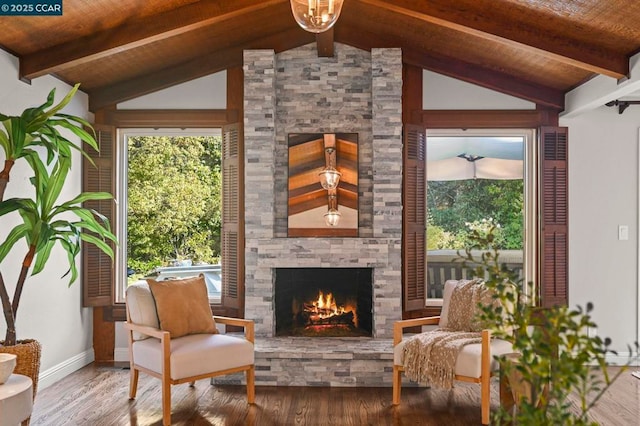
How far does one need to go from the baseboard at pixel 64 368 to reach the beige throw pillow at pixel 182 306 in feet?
4.04

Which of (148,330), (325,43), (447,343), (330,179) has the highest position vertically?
(325,43)

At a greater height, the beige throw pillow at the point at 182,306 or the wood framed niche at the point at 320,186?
the wood framed niche at the point at 320,186

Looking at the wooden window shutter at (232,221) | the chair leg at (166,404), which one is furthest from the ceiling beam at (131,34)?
the chair leg at (166,404)

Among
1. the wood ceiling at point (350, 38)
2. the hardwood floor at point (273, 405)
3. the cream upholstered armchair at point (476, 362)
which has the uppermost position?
the wood ceiling at point (350, 38)

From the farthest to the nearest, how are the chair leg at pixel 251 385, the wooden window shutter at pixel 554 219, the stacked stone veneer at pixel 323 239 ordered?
the wooden window shutter at pixel 554 219
the stacked stone veneer at pixel 323 239
the chair leg at pixel 251 385

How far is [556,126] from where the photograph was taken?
222 inches

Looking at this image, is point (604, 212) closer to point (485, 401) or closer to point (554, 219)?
point (554, 219)

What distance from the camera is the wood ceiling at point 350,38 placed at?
4027 millimetres

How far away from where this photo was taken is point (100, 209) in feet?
18.6

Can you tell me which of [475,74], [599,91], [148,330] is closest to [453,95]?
[475,74]

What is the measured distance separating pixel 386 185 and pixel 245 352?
6.73ft

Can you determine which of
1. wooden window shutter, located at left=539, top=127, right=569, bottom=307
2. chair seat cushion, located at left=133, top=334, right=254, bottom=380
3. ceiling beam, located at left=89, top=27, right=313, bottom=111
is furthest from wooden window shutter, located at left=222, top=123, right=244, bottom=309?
wooden window shutter, located at left=539, top=127, right=569, bottom=307

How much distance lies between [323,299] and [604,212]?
9.13 feet

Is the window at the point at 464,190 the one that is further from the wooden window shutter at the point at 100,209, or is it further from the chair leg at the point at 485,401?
the wooden window shutter at the point at 100,209
